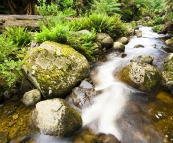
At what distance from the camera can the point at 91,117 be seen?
3801 millimetres

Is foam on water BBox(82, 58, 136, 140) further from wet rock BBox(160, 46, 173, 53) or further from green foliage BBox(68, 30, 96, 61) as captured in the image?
wet rock BBox(160, 46, 173, 53)

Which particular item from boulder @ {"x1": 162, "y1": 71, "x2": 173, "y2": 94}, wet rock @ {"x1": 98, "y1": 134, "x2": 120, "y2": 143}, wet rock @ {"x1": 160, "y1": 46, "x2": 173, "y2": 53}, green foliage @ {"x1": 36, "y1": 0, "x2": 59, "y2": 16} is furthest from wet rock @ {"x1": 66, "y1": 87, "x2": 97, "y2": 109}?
wet rock @ {"x1": 160, "y1": 46, "x2": 173, "y2": 53}

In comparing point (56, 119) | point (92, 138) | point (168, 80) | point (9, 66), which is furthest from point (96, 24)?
point (92, 138)

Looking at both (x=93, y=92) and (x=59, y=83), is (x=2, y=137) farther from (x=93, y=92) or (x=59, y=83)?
(x=93, y=92)

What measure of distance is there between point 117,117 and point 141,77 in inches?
57.4

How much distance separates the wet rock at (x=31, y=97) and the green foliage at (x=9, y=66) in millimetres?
467

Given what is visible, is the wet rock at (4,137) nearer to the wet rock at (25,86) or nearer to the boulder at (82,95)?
the wet rock at (25,86)

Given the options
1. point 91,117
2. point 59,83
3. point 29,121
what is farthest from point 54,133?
point 59,83

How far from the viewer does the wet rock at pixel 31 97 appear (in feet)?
13.0

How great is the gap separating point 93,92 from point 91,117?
82 centimetres

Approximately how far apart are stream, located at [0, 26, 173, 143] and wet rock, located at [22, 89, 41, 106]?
0.14 meters

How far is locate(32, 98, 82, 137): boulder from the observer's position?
3.17m

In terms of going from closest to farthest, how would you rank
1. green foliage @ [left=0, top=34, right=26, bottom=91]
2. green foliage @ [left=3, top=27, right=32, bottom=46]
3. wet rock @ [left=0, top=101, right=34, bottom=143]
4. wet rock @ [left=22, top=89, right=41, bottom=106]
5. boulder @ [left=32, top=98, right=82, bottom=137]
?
boulder @ [left=32, top=98, right=82, bottom=137] < wet rock @ [left=0, top=101, right=34, bottom=143] < green foliage @ [left=0, top=34, right=26, bottom=91] < wet rock @ [left=22, top=89, right=41, bottom=106] < green foliage @ [left=3, top=27, right=32, bottom=46]

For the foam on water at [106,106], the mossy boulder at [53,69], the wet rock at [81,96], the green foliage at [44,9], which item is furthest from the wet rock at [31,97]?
the green foliage at [44,9]
